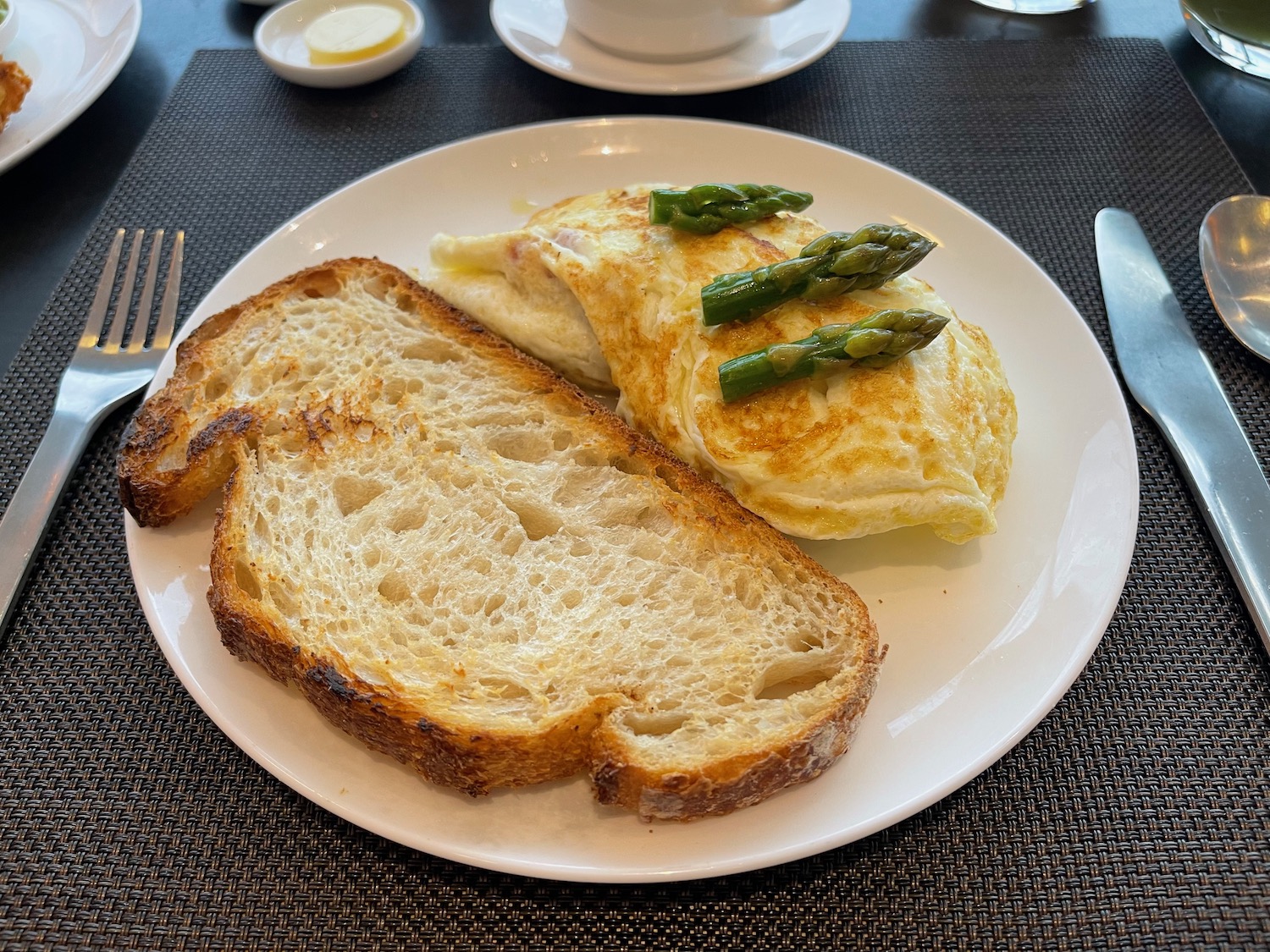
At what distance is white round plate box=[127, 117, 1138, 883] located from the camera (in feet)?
6.33

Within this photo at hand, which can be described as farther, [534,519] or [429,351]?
[429,351]

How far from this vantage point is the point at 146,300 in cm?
318

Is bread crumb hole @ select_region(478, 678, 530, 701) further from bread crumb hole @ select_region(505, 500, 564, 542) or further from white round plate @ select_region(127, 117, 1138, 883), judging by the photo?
bread crumb hole @ select_region(505, 500, 564, 542)

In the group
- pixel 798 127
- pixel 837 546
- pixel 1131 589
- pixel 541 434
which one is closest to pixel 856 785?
pixel 837 546

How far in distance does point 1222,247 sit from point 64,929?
413 centimetres

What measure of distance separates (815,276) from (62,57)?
3763 mm

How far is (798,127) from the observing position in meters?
3.98

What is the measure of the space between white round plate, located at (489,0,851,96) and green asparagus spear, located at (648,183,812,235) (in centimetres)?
130

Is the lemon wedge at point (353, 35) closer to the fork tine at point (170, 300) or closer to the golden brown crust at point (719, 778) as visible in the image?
the fork tine at point (170, 300)

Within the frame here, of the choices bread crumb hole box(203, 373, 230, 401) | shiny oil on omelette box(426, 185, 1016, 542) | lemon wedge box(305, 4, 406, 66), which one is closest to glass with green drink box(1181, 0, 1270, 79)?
shiny oil on omelette box(426, 185, 1016, 542)

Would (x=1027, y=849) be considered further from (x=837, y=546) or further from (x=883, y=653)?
(x=837, y=546)

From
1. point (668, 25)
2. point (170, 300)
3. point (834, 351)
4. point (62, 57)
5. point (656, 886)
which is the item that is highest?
point (668, 25)

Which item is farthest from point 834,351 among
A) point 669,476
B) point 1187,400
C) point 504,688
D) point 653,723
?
point 1187,400

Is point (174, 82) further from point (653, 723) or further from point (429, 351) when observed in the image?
point (653, 723)
